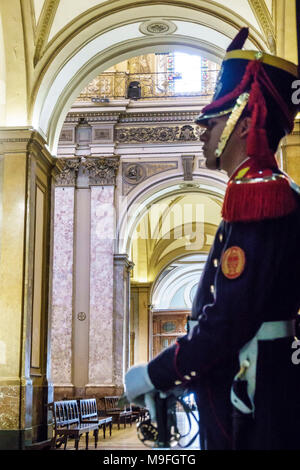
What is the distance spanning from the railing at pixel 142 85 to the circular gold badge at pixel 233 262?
13.6 meters

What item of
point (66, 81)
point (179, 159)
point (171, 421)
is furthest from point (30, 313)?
point (179, 159)

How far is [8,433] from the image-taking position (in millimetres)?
6484

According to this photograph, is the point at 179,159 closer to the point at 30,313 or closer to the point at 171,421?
the point at 30,313

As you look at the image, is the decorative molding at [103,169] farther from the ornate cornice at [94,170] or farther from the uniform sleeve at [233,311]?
the uniform sleeve at [233,311]

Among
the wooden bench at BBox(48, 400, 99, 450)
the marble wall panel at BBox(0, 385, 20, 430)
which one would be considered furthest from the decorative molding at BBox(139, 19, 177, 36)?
the wooden bench at BBox(48, 400, 99, 450)

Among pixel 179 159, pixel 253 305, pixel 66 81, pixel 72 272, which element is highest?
pixel 179 159

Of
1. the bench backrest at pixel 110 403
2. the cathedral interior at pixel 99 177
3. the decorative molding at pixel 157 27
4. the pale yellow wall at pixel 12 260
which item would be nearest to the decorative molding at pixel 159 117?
the cathedral interior at pixel 99 177

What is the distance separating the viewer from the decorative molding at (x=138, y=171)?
1541 centimetres

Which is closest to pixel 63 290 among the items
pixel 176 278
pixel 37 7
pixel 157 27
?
pixel 157 27

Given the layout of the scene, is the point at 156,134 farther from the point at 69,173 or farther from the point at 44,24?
the point at 44,24

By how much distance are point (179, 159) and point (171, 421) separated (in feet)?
45.3

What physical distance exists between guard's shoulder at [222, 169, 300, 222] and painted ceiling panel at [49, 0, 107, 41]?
615 cm

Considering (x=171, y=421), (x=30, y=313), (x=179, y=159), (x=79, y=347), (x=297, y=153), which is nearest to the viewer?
(x=171, y=421)

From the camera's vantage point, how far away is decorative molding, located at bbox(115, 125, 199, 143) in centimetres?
1539
